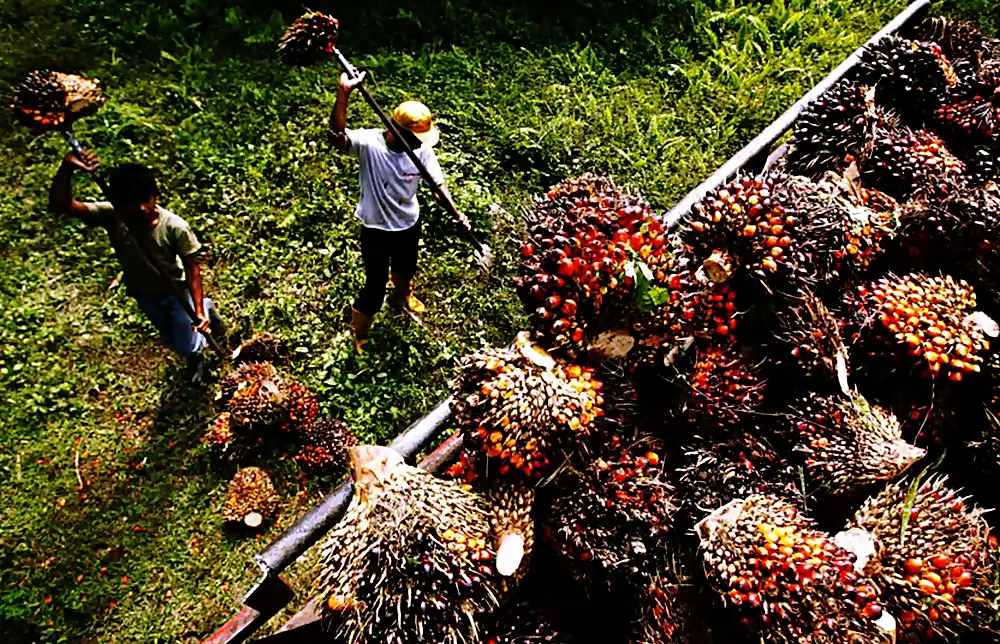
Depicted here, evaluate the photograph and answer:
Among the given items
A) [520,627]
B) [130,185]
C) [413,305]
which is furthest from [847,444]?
[413,305]

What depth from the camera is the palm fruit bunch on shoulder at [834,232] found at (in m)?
2.27

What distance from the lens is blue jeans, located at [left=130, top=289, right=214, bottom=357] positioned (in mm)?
4309

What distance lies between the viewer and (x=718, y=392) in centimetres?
213

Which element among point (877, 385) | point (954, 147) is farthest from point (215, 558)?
point (954, 147)

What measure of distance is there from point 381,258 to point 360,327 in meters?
0.60

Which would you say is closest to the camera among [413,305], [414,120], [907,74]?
[907,74]

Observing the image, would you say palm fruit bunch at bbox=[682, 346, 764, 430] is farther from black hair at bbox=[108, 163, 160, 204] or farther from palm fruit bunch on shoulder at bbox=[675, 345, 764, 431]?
black hair at bbox=[108, 163, 160, 204]

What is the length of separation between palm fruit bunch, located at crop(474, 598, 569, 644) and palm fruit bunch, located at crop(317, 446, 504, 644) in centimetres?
9

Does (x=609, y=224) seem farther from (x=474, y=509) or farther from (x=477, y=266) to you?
(x=477, y=266)

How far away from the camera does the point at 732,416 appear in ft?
6.97

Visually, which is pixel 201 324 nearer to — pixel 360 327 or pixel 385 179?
pixel 360 327

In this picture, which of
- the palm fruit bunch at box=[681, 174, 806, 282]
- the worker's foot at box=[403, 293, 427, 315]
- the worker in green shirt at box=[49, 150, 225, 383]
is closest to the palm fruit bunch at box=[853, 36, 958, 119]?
the palm fruit bunch at box=[681, 174, 806, 282]

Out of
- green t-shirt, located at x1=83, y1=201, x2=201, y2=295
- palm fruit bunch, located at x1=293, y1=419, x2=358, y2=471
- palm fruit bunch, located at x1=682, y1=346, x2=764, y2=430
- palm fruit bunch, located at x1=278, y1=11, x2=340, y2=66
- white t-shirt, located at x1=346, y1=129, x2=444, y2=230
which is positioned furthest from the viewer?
palm fruit bunch, located at x1=293, y1=419, x2=358, y2=471

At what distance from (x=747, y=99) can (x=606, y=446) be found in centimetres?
566
